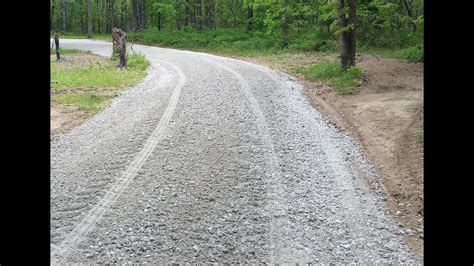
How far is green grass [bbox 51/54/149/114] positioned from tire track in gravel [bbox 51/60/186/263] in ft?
11.6

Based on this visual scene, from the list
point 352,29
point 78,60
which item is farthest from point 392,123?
point 78,60

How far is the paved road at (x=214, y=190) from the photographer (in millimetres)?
5555

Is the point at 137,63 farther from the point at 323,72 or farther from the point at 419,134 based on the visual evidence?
the point at 419,134

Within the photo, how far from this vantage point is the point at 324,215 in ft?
21.3

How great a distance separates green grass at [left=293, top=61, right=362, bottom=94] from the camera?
1470 centimetres

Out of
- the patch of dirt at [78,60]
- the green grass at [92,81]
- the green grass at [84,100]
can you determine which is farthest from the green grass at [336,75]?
the patch of dirt at [78,60]

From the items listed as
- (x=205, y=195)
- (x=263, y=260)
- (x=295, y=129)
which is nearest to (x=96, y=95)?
(x=295, y=129)

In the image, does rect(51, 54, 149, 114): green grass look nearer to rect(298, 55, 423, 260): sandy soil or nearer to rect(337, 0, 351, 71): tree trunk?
rect(298, 55, 423, 260): sandy soil

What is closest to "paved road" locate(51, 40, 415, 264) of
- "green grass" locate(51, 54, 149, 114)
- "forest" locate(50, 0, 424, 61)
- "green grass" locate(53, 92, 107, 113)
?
"green grass" locate(53, 92, 107, 113)

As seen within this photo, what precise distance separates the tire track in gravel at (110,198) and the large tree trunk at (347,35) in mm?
7938

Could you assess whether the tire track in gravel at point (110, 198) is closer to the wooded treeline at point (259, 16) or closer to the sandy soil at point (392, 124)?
the sandy soil at point (392, 124)
